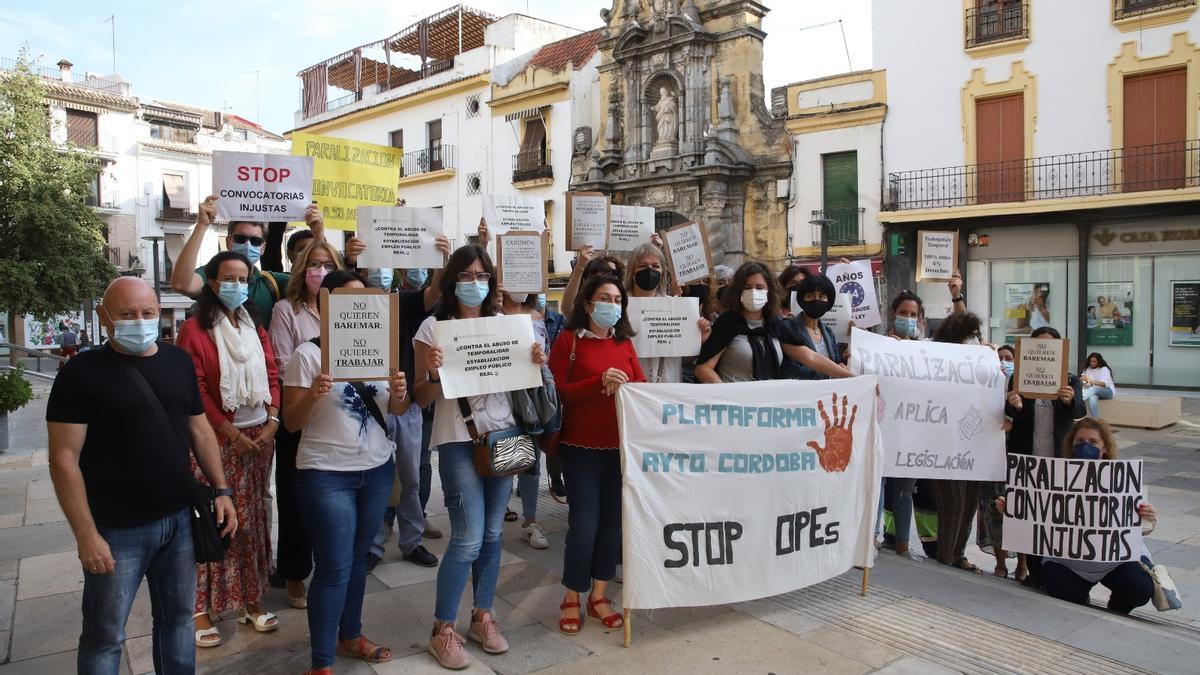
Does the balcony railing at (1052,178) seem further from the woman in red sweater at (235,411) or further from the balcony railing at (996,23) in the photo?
the woman in red sweater at (235,411)

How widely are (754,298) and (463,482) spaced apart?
203 centimetres

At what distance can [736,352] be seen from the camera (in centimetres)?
484

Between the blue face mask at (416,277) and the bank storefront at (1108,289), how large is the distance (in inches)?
653

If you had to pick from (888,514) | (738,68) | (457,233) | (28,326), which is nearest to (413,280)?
(888,514)

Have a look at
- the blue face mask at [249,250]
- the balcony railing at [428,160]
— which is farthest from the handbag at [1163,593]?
the balcony railing at [428,160]

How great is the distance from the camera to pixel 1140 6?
17.1 m

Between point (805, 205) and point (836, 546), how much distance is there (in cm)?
1809

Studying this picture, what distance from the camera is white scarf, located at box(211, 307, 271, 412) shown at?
3867 mm

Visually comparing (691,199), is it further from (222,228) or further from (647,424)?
(222,228)

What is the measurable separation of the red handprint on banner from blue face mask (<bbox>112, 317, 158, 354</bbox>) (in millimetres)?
3208

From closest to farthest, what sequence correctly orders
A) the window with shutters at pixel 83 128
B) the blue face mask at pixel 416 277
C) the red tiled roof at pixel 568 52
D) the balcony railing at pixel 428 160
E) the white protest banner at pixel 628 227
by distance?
the blue face mask at pixel 416 277 → the white protest banner at pixel 628 227 → the red tiled roof at pixel 568 52 → the balcony railing at pixel 428 160 → the window with shutters at pixel 83 128

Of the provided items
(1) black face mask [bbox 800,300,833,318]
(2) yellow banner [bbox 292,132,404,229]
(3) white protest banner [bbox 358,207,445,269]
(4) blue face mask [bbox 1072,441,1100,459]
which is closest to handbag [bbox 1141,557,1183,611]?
(4) blue face mask [bbox 1072,441,1100,459]

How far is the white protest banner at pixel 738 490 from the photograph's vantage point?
3998mm

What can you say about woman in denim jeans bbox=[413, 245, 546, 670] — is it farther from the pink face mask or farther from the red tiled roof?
the red tiled roof
